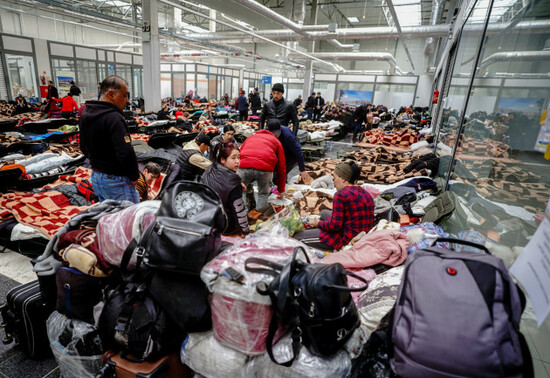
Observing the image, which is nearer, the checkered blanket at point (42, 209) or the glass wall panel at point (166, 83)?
the checkered blanket at point (42, 209)

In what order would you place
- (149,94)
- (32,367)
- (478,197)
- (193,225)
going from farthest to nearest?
1. (149,94)
2. (478,197)
3. (32,367)
4. (193,225)

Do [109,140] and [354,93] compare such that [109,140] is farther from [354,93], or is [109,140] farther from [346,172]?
[354,93]

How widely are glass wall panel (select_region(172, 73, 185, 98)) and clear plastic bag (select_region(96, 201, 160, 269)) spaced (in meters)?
22.5

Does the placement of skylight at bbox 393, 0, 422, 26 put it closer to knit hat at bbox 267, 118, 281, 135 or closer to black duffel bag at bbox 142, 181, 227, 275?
knit hat at bbox 267, 118, 281, 135

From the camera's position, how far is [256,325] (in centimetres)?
135

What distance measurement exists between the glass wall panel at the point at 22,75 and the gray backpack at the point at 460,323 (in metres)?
16.6

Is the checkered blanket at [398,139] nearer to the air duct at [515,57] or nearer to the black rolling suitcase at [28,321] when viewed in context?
the air duct at [515,57]

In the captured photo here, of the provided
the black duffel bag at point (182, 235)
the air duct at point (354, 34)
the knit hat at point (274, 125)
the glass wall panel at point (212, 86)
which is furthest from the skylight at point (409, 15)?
the glass wall panel at point (212, 86)

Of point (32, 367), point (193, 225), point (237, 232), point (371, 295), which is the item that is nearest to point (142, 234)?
point (193, 225)

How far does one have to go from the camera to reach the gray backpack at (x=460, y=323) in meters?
0.97

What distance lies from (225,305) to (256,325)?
162 millimetres

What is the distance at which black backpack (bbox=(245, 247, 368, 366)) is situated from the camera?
4.09 feet

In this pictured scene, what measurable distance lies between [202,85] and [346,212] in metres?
22.6

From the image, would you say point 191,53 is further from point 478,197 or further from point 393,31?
point 478,197
